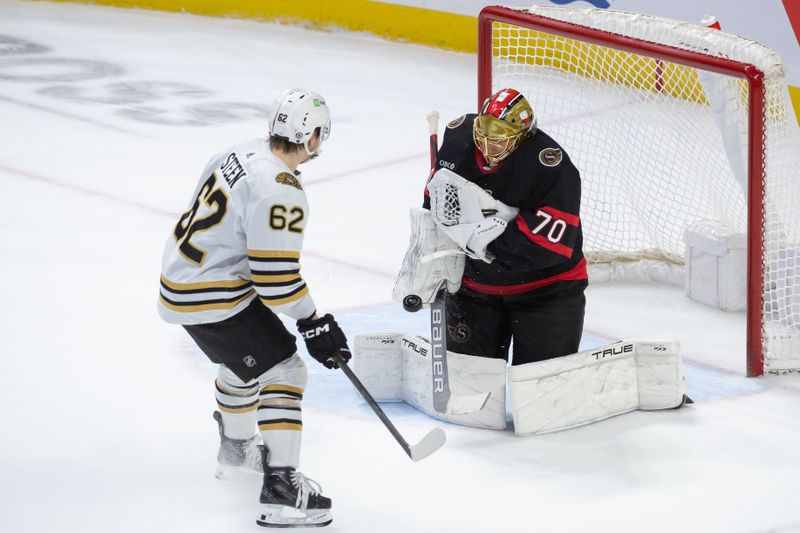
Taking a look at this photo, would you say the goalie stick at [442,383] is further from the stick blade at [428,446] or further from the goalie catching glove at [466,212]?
the stick blade at [428,446]

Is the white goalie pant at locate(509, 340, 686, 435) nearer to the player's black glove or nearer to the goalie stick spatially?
the goalie stick

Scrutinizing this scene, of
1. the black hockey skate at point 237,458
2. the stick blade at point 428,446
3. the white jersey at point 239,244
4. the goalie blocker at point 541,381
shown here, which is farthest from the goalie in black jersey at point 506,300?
the white jersey at point 239,244

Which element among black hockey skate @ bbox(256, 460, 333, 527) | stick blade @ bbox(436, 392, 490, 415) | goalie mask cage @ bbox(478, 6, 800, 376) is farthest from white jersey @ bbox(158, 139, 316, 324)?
goalie mask cage @ bbox(478, 6, 800, 376)

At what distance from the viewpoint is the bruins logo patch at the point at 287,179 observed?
2.88 metres

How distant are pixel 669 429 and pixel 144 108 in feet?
14.8

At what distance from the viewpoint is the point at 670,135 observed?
4.79 meters

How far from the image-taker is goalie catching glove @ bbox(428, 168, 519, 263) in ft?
11.5

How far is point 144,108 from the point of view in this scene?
7.39 meters

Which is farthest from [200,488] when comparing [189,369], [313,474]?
[189,369]

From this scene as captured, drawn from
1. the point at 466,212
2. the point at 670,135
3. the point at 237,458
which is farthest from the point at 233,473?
the point at 670,135

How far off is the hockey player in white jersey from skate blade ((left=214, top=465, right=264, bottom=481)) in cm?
25

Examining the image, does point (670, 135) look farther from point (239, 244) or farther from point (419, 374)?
point (239, 244)

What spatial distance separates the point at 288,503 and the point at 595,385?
3.30ft

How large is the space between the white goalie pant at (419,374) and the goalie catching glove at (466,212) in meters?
0.31
